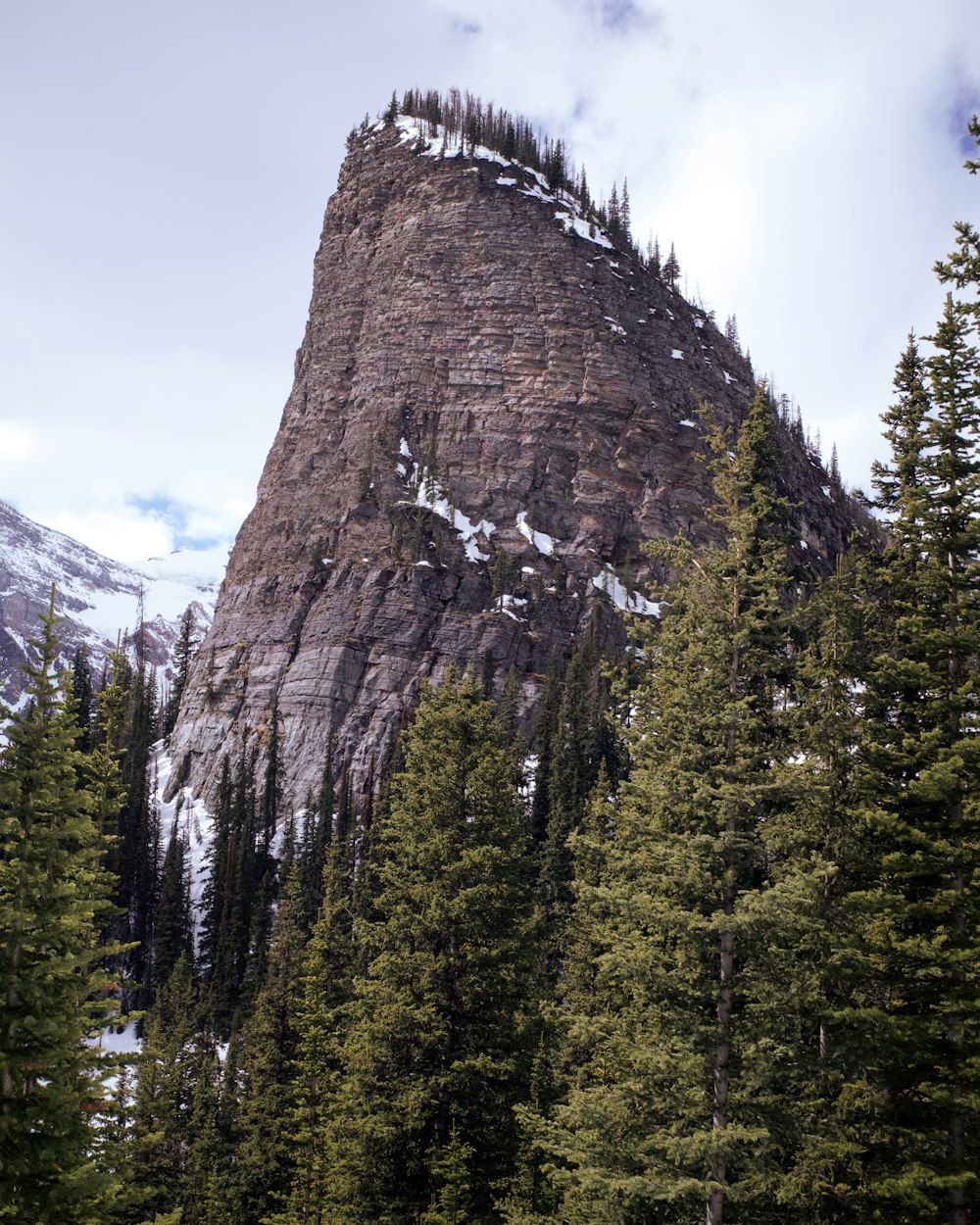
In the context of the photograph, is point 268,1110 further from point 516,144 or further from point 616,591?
point 516,144

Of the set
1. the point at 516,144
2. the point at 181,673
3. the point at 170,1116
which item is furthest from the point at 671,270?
the point at 170,1116

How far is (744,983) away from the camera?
43.0 feet

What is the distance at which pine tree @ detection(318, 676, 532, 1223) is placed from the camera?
61.1ft

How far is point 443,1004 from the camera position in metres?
19.4

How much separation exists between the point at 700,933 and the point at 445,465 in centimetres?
11091

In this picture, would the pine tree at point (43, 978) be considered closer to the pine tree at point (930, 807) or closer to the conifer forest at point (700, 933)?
the conifer forest at point (700, 933)

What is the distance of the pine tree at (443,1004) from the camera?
18609 mm

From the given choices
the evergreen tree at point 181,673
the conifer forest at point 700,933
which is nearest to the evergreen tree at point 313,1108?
the conifer forest at point 700,933

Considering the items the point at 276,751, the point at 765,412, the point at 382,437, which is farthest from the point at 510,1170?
the point at 382,437

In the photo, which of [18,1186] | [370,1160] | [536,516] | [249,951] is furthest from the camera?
[536,516]

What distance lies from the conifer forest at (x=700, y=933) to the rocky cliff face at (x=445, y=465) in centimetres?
8057

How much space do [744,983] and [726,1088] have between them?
1.53 meters

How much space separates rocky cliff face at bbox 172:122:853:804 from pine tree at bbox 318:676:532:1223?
262ft

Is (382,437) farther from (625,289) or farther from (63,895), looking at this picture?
(63,895)
